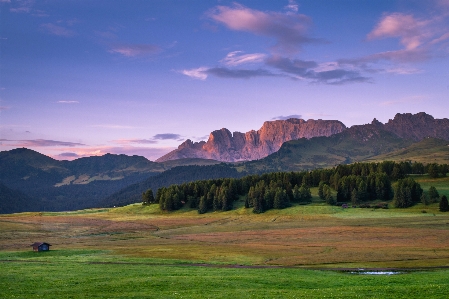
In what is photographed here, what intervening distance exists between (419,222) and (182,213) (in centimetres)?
11735

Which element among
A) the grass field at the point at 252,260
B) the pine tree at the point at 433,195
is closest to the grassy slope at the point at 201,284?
the grass field at the point at 252,260

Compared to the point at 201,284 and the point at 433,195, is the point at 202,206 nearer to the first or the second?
the point at 433,195

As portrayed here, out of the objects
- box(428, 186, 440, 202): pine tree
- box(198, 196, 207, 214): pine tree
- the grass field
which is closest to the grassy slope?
the grass field

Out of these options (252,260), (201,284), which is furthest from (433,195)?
(201,284)

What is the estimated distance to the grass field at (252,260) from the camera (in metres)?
36.3

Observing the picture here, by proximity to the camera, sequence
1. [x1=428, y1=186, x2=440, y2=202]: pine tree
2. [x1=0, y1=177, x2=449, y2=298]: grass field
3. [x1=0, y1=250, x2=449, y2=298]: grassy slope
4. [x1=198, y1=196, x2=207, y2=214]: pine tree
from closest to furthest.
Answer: [x1=0, y1=250, x2=449, y2=298]: grassy slope, [x1=0, y1=177, x2=449, y2=298]: grass field, [x1=428, y1=186, x2=440, y2=202]: pine tree, [x1=198, y1=196, x2=207, y2=214]: pine tree

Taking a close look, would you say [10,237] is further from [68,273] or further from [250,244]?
[68,273]

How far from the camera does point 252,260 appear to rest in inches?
2645

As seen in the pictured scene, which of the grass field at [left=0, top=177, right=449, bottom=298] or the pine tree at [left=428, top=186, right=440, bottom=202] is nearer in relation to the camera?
the grass field at [left=0, top=177, right=449, bottom=298]

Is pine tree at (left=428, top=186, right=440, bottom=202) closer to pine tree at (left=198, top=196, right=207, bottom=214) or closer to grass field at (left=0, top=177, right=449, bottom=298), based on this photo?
grass field at (left=0, top=177, right=449, bottom=298)

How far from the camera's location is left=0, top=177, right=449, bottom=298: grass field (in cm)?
3634

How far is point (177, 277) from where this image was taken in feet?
144

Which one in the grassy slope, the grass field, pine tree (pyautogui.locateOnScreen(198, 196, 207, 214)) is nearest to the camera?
the grassy slope

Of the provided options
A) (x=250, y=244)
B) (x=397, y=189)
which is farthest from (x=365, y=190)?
(x=250, y=244)
